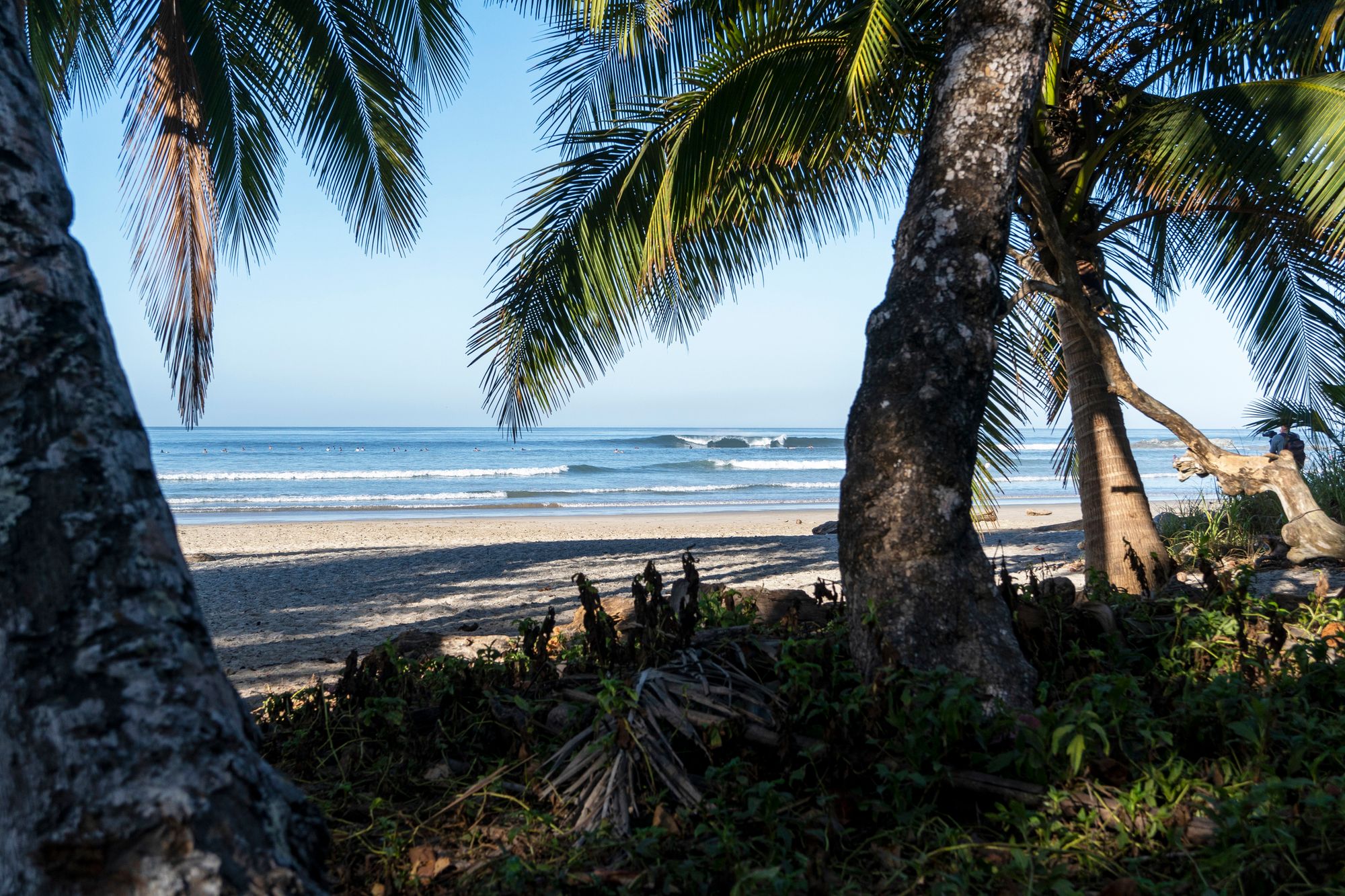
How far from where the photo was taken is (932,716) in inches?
82.3

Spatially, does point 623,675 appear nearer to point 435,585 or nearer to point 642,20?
point 642,20

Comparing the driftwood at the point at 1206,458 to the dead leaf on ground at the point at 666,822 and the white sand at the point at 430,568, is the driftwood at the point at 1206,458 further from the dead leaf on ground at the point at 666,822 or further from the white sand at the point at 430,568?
the dead leaf on ground at the point at 666,822

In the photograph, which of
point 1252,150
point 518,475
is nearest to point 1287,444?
point 1252,150

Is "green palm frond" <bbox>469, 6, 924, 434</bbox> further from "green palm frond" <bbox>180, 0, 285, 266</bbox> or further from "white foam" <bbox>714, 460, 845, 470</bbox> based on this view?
"white foam" <bbox>714, 460, 845, 470</bbox>

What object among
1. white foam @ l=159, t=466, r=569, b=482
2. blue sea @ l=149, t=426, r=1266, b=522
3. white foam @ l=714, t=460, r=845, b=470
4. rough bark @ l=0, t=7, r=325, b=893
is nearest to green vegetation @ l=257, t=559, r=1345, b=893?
rough bark @ l=0, t=7, r=325, b=893

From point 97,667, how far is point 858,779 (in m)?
1.63

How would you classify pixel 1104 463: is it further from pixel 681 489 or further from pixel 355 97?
pixel 681 489

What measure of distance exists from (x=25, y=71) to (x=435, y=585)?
760 cm

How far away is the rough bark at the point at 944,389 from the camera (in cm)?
250

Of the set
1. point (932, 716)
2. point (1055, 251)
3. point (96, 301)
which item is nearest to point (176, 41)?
point (96, 301)

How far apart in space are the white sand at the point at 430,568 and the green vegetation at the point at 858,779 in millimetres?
2018

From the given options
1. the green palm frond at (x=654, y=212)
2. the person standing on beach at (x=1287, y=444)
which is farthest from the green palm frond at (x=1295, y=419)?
the green palm frond at (x=654, y=212)

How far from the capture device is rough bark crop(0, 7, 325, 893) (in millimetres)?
1123

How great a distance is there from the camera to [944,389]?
2617 millimetres
